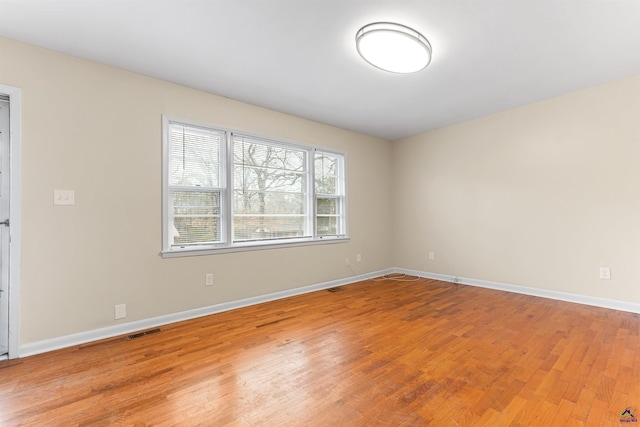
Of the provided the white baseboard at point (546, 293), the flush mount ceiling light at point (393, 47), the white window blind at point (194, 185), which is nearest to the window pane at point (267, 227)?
the white window blind at point (194, 185)

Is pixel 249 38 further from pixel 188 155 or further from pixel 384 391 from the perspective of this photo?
pixel 384 391

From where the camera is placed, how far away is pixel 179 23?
2.07 metres

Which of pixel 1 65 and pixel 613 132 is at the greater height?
pixel 1 65

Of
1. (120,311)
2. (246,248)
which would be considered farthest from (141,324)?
(246,248)

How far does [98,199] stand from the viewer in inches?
100

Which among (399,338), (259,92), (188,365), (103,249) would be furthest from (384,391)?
(259,92)

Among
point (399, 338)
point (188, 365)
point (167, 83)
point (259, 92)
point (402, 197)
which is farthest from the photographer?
point (402, 197)

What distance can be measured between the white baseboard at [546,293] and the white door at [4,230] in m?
5.00

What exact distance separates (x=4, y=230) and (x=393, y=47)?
11.0 feet

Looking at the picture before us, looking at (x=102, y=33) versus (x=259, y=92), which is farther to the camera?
(x=259, y=92)

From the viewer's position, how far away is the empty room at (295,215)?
1787 millimetres

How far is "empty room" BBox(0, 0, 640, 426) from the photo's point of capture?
1.79m

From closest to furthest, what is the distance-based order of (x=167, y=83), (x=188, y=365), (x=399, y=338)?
(x=188, y=365), (x=399, y=338), (x=167, y=83)

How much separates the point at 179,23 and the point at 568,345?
392 centimetres
